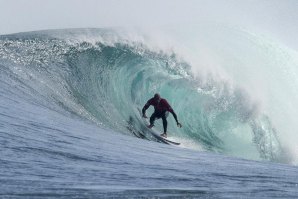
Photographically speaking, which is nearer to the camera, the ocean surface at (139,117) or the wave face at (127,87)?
the ocean surface at (139,117)

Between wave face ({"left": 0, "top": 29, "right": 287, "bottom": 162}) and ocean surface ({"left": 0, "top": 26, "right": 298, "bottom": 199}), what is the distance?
38 millimetres

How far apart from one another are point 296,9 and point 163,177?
50224mm

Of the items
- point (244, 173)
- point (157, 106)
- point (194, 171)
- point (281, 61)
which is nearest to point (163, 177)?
point (194, 171)

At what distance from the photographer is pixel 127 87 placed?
13.3 meters

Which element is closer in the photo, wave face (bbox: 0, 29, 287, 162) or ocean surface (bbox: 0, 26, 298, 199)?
ocean surface (bbox: 0, 26, 298, 199)

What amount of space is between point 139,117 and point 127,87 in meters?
1.70

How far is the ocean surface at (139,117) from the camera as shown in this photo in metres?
3.36

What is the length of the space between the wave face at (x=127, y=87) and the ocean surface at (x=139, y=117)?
0.13ft

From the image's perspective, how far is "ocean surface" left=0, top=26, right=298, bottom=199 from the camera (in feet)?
11.0

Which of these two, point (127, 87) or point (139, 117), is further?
point (127, 87)

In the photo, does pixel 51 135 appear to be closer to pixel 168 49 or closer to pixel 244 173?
pixel 244 173

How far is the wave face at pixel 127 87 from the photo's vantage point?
978cm

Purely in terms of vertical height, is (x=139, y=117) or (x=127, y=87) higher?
(x=127, y=87)

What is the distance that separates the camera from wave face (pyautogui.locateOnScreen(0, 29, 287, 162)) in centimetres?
978
